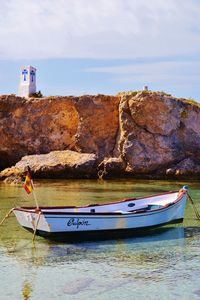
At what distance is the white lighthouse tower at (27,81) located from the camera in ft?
147

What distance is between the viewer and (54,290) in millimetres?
11391

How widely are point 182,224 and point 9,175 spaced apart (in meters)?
20.1

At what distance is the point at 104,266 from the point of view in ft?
43.6

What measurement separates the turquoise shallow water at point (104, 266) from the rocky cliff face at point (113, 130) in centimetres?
1876

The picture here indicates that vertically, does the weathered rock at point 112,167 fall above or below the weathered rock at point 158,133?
below

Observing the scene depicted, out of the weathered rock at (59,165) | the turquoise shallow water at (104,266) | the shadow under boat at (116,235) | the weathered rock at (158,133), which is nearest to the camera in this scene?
the turquoise shallow water at (104,266)

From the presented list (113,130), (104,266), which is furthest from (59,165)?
(104,266)

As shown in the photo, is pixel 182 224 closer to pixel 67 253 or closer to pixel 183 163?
pixel 67 253

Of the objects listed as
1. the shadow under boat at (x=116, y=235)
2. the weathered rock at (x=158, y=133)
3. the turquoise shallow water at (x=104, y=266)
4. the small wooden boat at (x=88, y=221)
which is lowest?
the turquoise shallow water at (x=104, y=266)

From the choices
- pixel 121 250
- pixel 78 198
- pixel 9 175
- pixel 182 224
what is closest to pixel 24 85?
pixel 9 175

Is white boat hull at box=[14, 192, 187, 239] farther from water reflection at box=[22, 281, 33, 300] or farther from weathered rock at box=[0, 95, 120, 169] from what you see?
weathered rock at box=[0, 95, 120, 169]

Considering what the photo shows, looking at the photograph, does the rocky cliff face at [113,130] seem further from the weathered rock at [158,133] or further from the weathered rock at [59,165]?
the weathered rock at [59,165]

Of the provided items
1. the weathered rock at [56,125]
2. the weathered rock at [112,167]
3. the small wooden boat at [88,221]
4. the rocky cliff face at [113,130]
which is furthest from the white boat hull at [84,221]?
the weathered rock at [56,125]

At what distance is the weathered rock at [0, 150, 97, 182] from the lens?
38.2 metres
